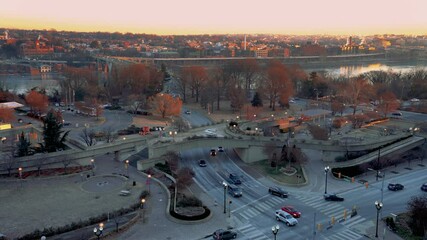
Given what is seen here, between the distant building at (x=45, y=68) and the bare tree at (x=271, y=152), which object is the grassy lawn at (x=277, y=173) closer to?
the bare tree at (x=271, y=152)

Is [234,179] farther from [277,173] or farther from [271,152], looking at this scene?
[271,152]

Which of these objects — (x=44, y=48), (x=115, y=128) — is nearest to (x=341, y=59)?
(x=44, y=48)

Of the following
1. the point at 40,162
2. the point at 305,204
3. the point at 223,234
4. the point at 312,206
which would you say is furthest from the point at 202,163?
the point at 223,234

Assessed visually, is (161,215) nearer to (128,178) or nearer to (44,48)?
(128,178)

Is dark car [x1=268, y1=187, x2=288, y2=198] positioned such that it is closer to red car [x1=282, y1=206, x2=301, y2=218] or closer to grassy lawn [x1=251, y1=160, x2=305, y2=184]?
grassy lawn [x1=251, y1=160, x2=305, y2=184]

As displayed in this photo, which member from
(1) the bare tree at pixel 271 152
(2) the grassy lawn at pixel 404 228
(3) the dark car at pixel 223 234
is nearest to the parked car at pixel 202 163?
(1) the bare tree at pixel 271 152

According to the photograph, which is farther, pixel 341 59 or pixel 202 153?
pixel 341 59
